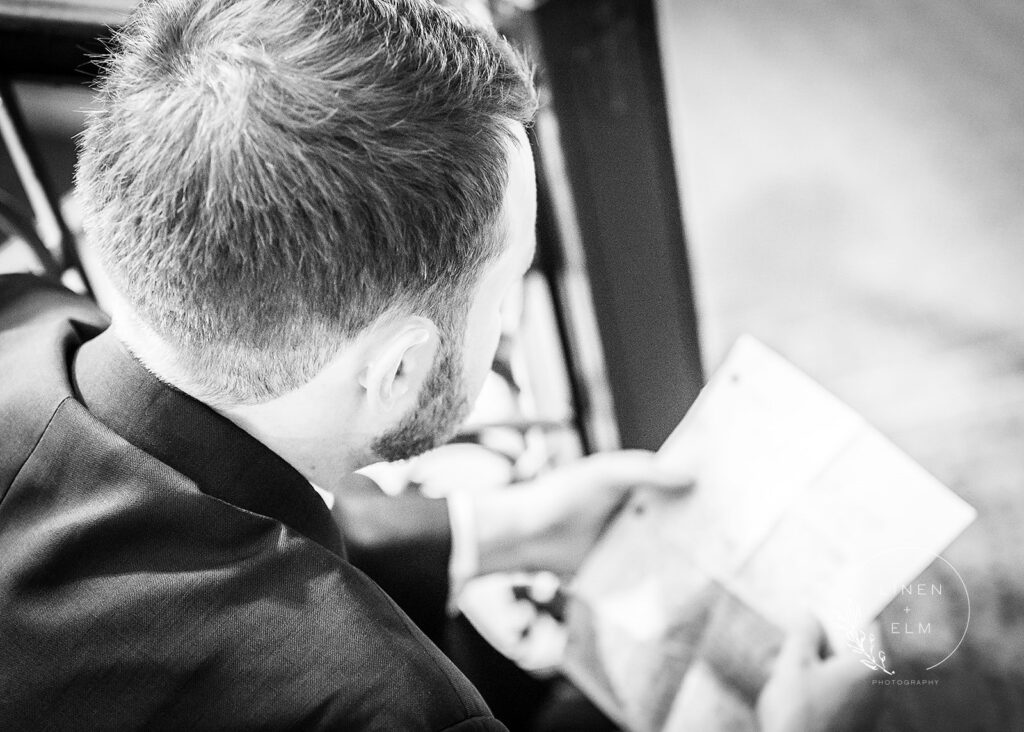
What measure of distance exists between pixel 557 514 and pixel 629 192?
0.39m

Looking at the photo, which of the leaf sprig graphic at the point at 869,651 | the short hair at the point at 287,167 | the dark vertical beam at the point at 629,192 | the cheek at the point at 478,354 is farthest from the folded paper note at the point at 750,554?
the short hair at the point at 287,167

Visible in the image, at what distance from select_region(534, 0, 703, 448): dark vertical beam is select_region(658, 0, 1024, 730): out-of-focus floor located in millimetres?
80

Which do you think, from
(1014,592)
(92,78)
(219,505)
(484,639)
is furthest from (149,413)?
(1014,592)

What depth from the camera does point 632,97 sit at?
36.6 inches

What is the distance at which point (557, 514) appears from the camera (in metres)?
0.94

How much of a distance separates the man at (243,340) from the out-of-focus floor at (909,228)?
305 millimetres

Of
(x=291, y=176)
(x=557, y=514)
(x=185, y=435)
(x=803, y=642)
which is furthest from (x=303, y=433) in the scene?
(x=803, y=642)

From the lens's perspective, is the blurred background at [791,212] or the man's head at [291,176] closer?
the man's head at [291,176]

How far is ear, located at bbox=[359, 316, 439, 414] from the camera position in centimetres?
62

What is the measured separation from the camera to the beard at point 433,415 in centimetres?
67

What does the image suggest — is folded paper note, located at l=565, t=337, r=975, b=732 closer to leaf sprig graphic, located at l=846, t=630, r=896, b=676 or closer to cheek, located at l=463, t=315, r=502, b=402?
leaf sprig graphic, located at l=846, t=630, r=896, b=676

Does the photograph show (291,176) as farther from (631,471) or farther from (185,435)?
(631,471)

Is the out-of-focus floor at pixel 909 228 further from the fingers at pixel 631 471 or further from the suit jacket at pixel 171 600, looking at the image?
the suit jacket at pixel 171 600

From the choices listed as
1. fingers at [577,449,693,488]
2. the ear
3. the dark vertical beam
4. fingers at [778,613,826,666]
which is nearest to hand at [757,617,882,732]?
fingers at [778,613,826,666]
